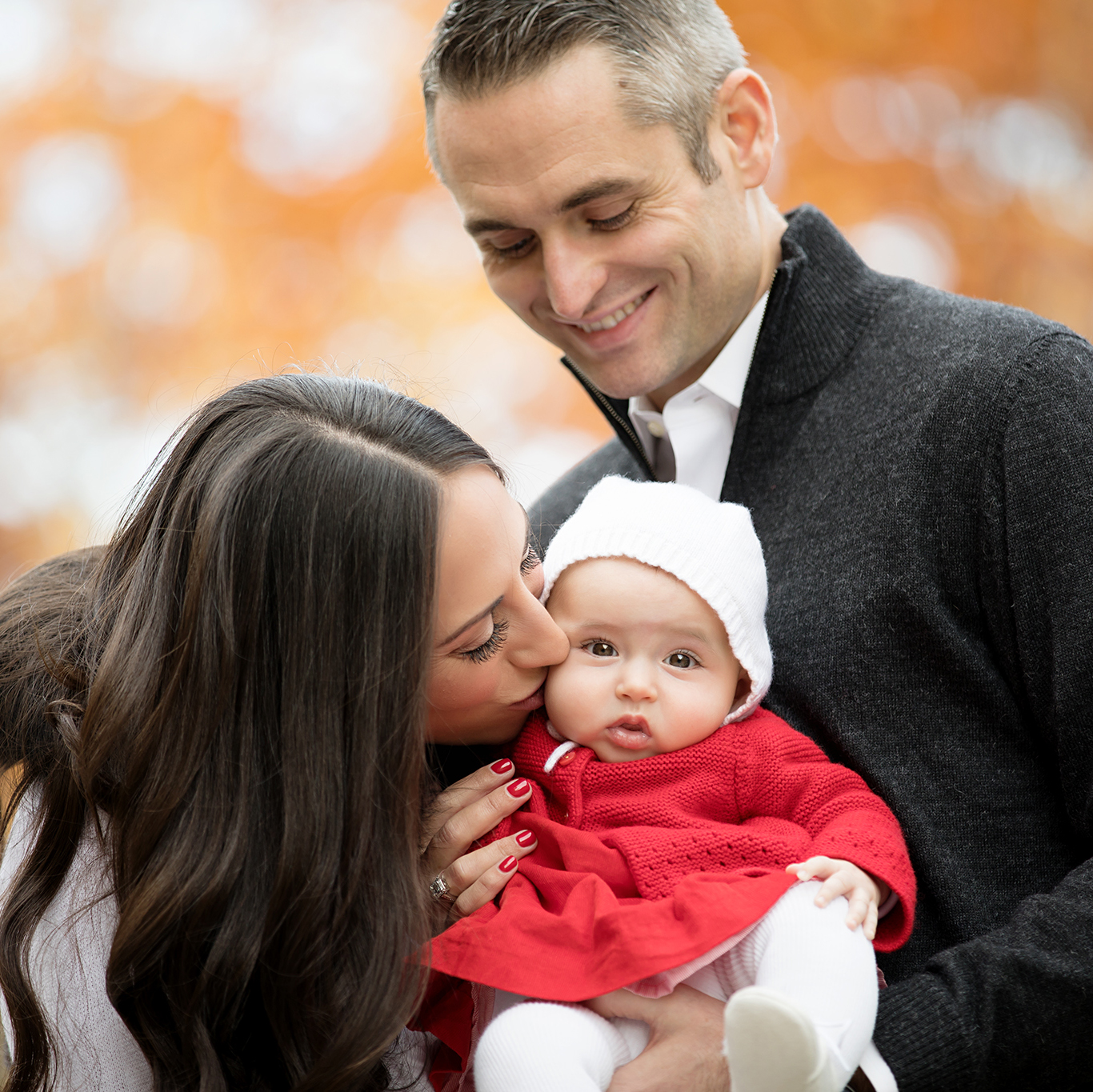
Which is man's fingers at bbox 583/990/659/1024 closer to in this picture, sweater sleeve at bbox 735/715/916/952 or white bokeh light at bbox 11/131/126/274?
sweater sleeve at bbox 735/715/916/952

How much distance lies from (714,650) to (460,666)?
39 cm

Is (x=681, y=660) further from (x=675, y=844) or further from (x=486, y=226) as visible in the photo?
(x=486, y=226)

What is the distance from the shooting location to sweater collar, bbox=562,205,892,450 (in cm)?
203

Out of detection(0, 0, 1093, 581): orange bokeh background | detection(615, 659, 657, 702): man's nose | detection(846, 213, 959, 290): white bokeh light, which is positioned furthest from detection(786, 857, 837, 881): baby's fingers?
detection(846, 213, 959, 290): white bokeh light

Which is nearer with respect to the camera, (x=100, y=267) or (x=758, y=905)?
(x=758, y=905)

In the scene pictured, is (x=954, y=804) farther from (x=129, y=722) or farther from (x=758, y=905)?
(x=129, y=722)

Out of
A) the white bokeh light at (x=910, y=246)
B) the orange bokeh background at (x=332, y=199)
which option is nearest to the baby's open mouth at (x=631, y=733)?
the orange bokeh background at (x=332, y=199)

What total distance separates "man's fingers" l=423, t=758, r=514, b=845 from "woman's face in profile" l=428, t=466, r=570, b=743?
0.07m

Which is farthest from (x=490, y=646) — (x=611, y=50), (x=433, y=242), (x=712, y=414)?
(x=433, y=242)

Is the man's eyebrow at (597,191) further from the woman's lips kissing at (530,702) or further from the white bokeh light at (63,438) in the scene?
the white bokeh light at (63,438)

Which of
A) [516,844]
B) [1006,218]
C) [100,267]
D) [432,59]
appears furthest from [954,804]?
[100,267]

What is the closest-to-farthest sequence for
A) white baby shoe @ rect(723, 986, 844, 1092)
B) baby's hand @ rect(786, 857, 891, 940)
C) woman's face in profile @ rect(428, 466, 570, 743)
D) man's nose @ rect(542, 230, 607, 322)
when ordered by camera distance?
white baby shoe @ rect(723, 986, 844, 1092) → baby's hand @ rect(786, 857, 891, 940) → woman's face in profile @ rect(428, 466, 570, 743) → man's nose @ rect(542, 230, 607, 322)

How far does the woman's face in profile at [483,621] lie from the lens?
5.36ft

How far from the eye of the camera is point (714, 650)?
1751mm
